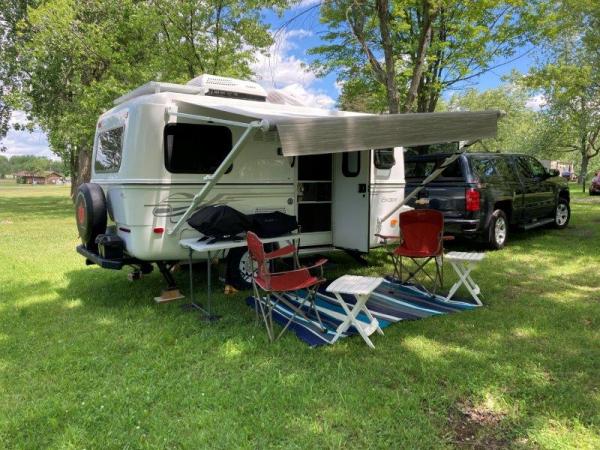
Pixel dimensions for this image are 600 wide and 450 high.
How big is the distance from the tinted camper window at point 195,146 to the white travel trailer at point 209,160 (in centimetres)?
1

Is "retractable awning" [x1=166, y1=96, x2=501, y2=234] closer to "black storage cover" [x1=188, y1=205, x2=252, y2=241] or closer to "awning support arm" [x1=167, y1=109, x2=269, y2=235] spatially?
"awning support arm" [x1=167, y1=109, x2=269, y2=235]

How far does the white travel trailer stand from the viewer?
13.6 ft

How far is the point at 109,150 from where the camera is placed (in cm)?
575

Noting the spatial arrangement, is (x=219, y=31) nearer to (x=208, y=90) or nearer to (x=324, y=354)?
(x=208, y=90)

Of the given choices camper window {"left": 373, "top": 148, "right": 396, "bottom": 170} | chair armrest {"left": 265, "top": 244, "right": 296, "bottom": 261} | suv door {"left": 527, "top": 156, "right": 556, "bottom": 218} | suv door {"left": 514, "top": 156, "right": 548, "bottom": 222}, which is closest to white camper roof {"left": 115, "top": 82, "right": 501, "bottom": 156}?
chair armrest {"left": 265, "top": 244, "right": 296, "bottom": 261}

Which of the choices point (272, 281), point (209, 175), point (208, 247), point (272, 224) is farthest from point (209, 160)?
point (272, 281)

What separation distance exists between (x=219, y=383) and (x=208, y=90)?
372cm

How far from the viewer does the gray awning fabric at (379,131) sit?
3.48m

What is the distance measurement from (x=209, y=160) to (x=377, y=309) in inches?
104

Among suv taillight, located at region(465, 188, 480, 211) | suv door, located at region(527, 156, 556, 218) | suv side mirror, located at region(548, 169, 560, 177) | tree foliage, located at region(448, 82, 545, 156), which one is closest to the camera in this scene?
suv taillight, located at region(465, 188, 480, 211)

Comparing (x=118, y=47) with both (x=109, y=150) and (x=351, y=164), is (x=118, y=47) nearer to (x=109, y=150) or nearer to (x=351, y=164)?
(x=109, y=150)

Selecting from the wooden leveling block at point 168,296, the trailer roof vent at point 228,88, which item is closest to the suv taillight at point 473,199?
the trailer roof vent at point 228,88

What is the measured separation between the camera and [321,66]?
14.4 m

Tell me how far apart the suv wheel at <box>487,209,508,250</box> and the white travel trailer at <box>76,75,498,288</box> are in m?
2.50
